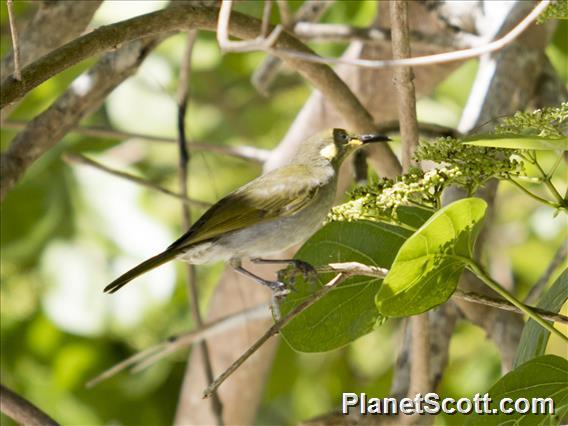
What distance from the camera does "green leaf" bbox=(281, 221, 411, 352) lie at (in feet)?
6.47

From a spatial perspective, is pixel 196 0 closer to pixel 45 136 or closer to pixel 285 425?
pixel 45 136

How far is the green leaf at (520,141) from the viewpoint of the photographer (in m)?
1.49

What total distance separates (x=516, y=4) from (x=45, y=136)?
4.19 feet

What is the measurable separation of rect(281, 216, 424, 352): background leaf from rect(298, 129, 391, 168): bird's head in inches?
28.1

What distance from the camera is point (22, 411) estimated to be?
7.52 ft

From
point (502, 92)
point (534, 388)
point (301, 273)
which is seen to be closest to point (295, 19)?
point (502, 92)

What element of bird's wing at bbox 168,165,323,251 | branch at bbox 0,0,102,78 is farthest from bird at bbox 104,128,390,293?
branch at bbox 0,0,102,78

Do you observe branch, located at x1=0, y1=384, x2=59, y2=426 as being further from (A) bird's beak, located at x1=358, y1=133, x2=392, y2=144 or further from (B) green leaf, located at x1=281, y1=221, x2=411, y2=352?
(A) bird's beak, located at x1=358, y1=133, x2=392, y2=144

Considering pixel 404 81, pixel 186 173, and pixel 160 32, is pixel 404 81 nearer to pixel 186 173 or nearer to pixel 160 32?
pixel 160 32

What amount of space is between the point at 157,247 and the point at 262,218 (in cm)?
131

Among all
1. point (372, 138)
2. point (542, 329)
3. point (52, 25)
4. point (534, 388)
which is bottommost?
point (534, 388)

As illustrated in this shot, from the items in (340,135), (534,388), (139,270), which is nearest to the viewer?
(534,388)

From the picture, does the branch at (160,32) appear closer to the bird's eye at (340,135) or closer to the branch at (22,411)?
the bird's eye at (340,135)

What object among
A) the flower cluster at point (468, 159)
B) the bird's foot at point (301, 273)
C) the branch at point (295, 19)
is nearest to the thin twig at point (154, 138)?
the branch at point (295, 19)
